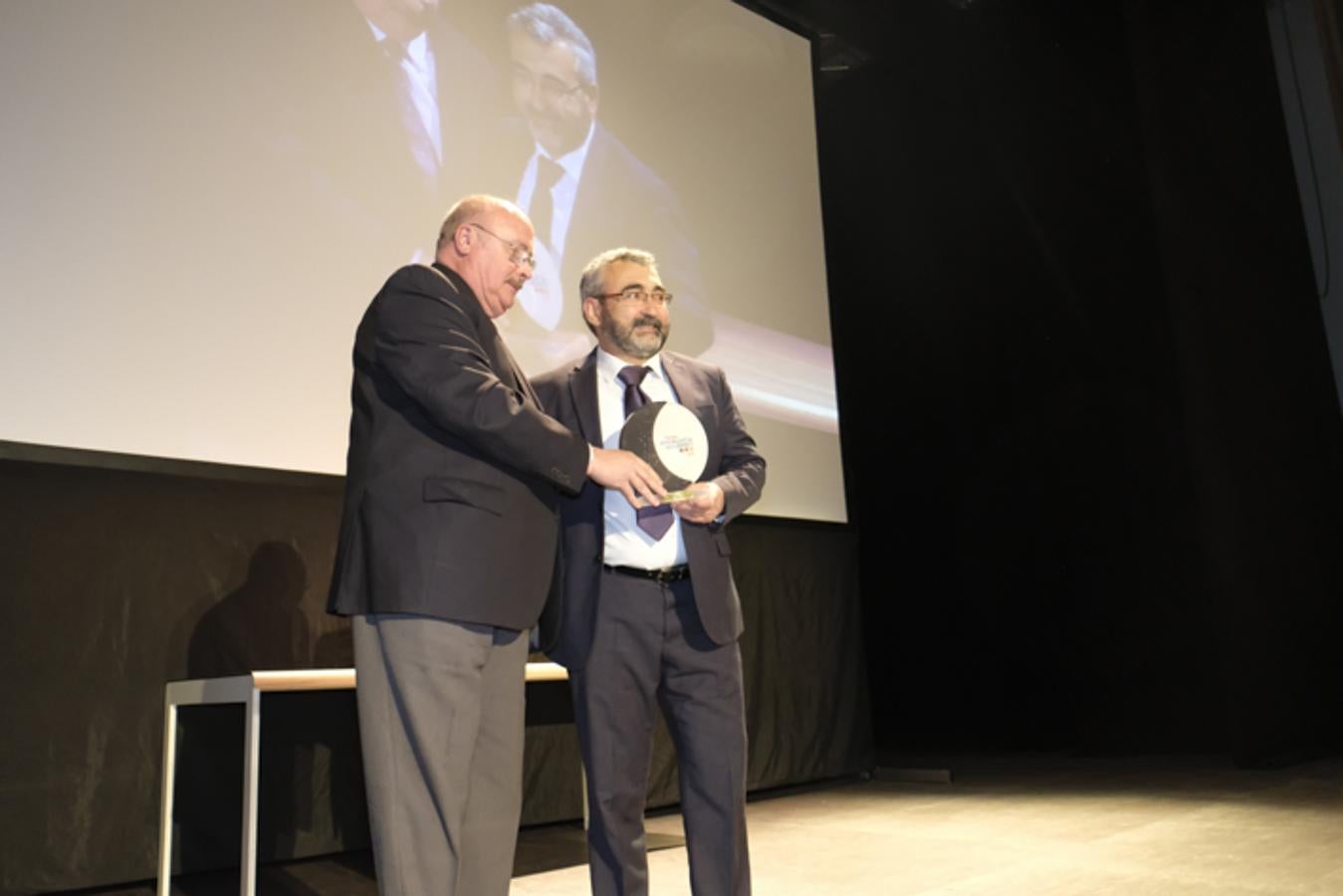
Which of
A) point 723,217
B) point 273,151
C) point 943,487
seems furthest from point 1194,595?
point 273,151

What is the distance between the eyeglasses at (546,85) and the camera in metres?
3.91

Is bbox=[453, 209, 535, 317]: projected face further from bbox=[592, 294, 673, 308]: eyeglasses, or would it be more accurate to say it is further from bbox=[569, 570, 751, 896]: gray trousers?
bbox=[569, 570, 751, 896]: gray trousers

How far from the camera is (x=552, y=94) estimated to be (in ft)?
13.1

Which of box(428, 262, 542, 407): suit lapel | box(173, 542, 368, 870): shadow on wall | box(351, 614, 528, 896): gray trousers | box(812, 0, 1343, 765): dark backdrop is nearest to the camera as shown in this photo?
box(351, 614, 528, 896): gray trousers

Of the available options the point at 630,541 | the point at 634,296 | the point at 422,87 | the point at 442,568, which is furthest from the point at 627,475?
the point at 422,87

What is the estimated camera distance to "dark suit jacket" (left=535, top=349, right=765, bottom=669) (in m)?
1.93

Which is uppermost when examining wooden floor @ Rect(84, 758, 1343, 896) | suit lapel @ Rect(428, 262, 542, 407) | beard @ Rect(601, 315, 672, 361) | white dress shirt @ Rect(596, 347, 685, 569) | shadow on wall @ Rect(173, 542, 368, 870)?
beard @ Rect(601, 315, 672, 361)

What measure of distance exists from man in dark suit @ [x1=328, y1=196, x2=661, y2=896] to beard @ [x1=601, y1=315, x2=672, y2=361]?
1.34 ft

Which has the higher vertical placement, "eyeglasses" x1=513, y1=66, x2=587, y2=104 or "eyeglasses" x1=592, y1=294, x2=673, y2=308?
"eyeglasses" x1=513, y1=66, x2=587, y2=104

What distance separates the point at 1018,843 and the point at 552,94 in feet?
9.76

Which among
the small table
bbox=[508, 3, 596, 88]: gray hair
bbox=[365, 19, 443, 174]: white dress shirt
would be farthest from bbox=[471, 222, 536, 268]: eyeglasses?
bbox=[508, 3, 596, 88]: gray hair

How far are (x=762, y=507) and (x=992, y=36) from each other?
9.77 ft

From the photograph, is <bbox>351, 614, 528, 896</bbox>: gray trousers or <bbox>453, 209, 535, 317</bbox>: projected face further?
<bbox>453, 209, 535, 317</bbox>: projected face

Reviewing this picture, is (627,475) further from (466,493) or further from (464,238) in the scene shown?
(464,238)
